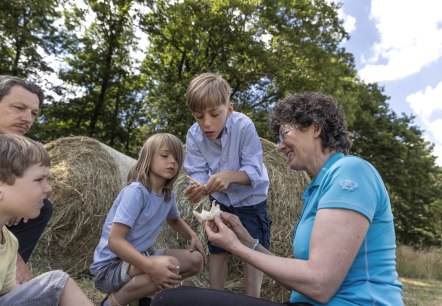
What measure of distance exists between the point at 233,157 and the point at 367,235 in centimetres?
159

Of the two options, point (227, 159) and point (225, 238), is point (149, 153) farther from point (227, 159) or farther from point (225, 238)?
point (225, 238)

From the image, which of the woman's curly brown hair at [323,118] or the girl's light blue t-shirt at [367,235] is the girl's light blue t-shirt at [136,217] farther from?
the girl's light blue t-shirt at [367,235]

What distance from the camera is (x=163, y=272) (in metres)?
2.67

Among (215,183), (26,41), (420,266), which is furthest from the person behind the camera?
(26,41)

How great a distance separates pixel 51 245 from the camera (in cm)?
550

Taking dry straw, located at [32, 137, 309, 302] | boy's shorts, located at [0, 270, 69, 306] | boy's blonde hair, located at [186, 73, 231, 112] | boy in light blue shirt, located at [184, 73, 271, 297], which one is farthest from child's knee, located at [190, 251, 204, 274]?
dry straw, located at [32, 137, 309, 302]

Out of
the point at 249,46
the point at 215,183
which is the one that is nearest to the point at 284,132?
the point at 215,183

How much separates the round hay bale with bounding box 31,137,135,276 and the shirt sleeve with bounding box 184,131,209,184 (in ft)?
8.25

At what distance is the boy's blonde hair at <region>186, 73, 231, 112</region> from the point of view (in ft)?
9.45

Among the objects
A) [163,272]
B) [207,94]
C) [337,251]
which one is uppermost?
[207,94]

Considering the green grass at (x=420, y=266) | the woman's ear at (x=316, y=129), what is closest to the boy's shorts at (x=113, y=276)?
the woman's ear at (x=316, y=129)

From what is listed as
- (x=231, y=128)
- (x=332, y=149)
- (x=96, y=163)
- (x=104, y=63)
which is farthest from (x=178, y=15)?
(x=332, y=149)

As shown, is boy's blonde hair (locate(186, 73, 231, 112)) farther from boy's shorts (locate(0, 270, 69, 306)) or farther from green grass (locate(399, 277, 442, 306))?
green grass (locate(399, 277, 442, 306))

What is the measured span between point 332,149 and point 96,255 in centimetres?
177
